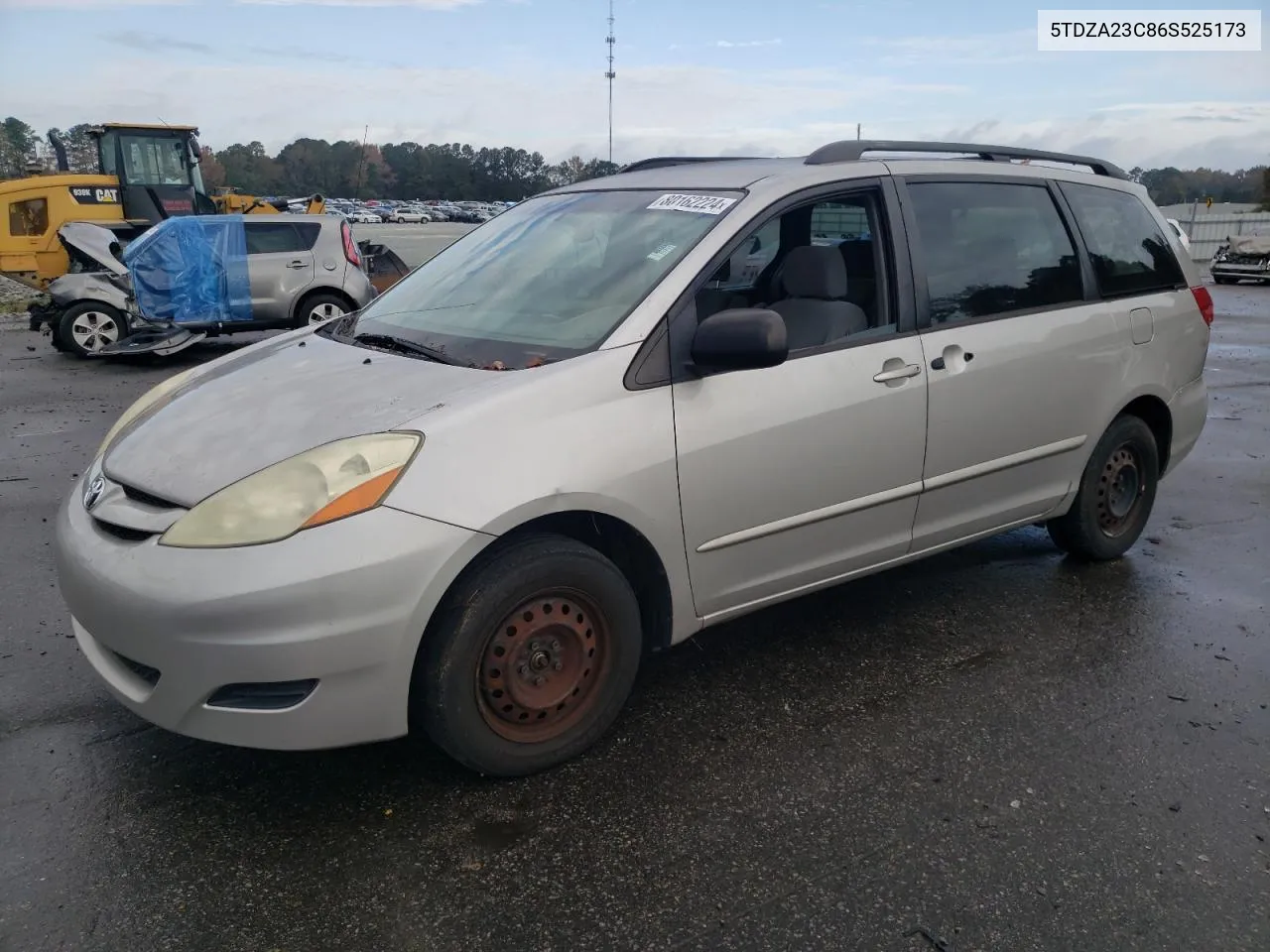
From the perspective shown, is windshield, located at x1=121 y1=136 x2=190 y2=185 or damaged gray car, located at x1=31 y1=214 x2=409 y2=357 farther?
windshield, located at x1=121 y1=136 x2=190 y2=185

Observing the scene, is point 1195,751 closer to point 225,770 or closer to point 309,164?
point 225,770

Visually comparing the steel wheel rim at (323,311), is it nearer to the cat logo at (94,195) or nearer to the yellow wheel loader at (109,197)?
the yellow wheel loader at (109,197)

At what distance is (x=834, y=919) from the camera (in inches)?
92.1

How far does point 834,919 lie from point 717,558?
1.14 metres

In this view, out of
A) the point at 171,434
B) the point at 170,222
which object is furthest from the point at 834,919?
the point at 170,222

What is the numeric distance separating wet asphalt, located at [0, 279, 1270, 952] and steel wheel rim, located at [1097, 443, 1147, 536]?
0.58 m

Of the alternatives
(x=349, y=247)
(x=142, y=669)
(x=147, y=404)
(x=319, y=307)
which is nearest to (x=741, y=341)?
(x=142, y=669)

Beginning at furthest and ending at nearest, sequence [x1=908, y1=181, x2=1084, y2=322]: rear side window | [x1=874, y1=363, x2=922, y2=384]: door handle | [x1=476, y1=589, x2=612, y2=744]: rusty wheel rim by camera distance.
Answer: [x1=908, y1=181, x2=1084, y2=322]: rear side window < [x1=874, y1=363, x2=922, y2=384]: door handle < [x1=476, y1=589, x2=612, y2=744]: rusty wheel rim

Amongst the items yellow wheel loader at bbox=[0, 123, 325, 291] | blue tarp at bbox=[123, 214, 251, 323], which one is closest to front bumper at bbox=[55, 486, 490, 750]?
blue tarp at bbox=[123, 214, 251, 323]

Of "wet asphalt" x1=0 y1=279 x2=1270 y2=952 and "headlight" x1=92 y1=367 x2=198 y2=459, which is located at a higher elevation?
"headlight" x1=92 y1=367 x2=198 y2=459

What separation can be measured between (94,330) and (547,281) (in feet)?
35.0

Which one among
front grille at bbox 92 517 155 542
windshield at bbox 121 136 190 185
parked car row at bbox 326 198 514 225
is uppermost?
parked car row at bbox 326 198 514 225

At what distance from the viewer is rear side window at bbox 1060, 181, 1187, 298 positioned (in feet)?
14.2

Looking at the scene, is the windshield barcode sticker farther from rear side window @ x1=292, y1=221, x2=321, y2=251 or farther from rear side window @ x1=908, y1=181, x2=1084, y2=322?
rear side window @ x1=292, y1=221, x2=321, y2=251
